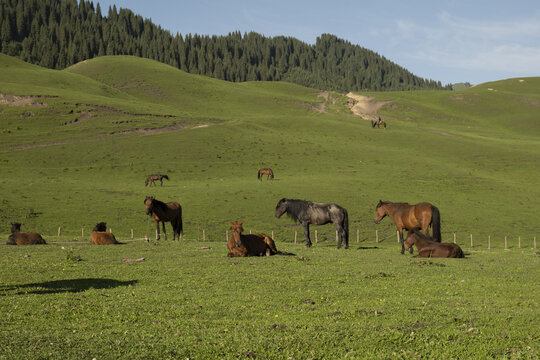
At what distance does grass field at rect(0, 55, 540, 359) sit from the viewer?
31.5 ft

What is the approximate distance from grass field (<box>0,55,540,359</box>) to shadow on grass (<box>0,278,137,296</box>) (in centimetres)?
8

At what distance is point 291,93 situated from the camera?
193000mm

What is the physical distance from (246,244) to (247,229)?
20.9 meters

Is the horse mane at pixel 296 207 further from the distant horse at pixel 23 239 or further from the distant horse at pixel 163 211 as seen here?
the distant horse at pixel 23 239

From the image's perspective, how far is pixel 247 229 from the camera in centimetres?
4341

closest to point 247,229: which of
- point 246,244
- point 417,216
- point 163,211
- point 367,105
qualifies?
point 163,211

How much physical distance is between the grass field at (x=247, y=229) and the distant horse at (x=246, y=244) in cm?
108

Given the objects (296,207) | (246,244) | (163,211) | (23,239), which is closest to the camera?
(246,244)

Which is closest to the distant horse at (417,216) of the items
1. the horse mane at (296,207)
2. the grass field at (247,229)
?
the grass field at (247,229)

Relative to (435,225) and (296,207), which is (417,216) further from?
(296,207)

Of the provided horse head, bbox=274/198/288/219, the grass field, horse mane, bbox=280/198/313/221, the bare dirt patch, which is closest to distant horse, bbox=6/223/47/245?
the grass field

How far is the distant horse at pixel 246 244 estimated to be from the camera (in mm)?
22016

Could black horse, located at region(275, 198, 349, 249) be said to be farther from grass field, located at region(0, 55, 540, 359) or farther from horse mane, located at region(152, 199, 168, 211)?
horse mane, located at region(152, 199, 168, 211)

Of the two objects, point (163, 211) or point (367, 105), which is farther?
point (367, 105)
